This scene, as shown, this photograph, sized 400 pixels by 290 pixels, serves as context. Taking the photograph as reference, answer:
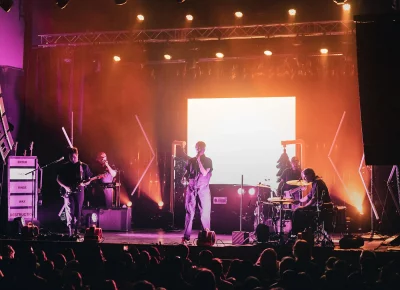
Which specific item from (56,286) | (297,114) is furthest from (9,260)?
(297,114)

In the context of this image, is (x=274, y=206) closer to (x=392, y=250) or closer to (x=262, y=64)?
(x=392, y=250)

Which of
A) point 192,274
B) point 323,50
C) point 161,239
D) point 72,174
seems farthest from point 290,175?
point 192,274

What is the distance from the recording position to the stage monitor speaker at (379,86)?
6.92m

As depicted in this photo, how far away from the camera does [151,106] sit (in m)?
15.9

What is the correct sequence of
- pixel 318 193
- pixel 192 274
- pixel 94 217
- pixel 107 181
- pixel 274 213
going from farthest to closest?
pixel 94 217
pixel 107 181
pixel 274 213
pixel 318 193
pixel 192 274

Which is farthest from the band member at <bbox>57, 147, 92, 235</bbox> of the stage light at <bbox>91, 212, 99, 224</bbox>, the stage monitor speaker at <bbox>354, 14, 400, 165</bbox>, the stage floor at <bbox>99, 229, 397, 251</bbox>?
the stage monitor speaker at <bbox>354, 14, 400, 165</bbox>

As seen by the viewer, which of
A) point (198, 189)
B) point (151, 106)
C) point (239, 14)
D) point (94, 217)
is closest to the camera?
point (198, 189)

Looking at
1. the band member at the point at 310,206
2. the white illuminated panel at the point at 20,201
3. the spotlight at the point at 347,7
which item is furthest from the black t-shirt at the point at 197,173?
the spotlight at the point at 347,7

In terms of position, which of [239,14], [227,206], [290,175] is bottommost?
[227,206]

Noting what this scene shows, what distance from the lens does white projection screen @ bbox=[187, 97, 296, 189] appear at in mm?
14594

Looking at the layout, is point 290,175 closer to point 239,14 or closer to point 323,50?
point 323,50

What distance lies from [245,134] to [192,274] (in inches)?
386

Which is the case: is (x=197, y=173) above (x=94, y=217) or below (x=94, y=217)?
above

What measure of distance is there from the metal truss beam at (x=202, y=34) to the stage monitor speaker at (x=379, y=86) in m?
6.21
